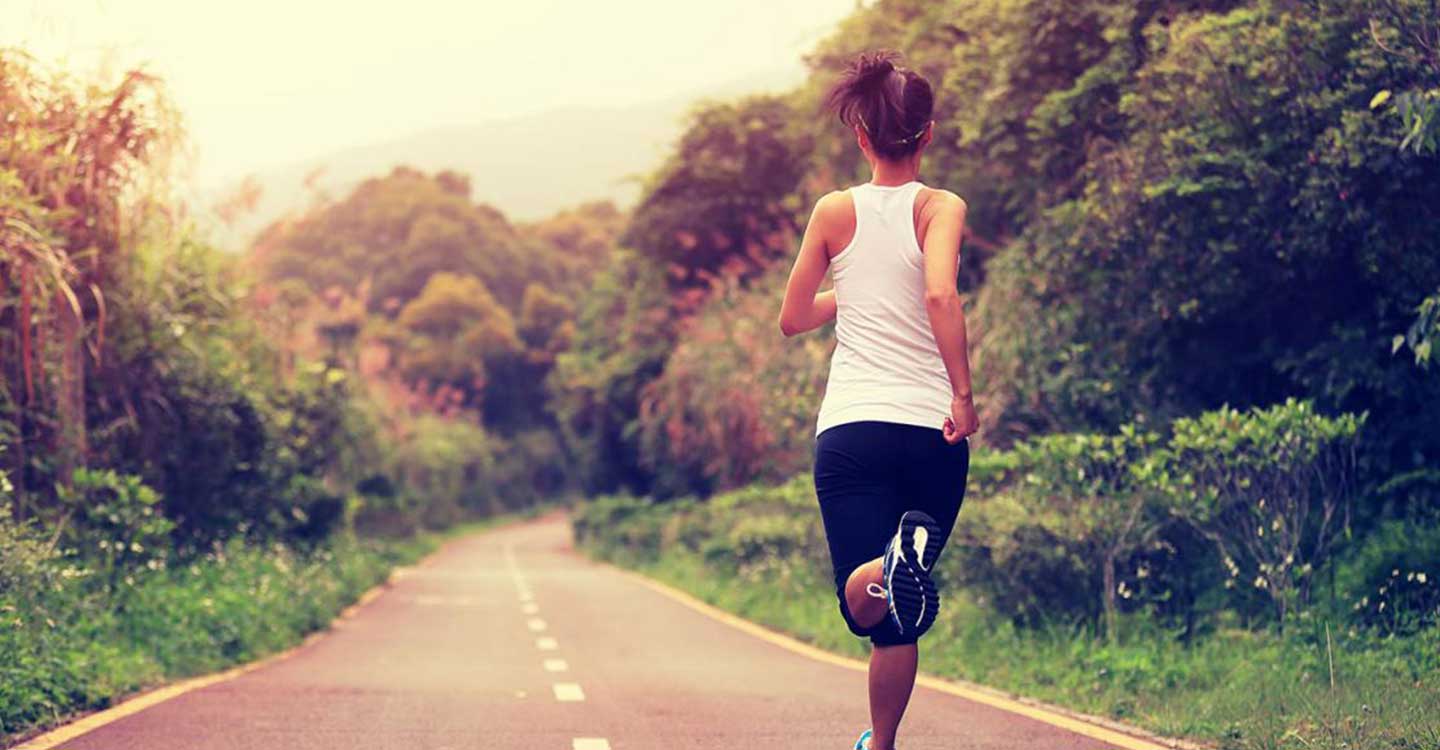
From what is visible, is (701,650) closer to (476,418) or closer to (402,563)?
(402,563)

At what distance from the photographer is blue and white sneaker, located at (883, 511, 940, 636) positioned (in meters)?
4.21

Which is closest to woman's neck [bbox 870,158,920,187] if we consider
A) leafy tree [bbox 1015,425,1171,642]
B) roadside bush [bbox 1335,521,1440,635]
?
roadside bush [bbox 1335,521,1440,635]

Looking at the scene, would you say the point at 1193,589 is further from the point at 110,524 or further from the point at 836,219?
the point at 110,524

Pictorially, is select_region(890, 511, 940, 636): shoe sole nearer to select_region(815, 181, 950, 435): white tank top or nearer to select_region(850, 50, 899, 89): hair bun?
select_region(815, 181, 950, 435): white tank top

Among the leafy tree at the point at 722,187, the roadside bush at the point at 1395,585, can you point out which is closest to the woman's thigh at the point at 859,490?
the roadside bush at the point at 1395,585

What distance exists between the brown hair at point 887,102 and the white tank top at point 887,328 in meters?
0.13

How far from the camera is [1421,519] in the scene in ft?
34.7

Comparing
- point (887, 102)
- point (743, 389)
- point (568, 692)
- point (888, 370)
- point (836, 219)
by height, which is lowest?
point (568, 692)

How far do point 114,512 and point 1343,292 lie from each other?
861 cm

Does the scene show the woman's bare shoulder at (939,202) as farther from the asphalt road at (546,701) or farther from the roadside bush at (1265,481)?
the roadside bush at (1265,481)

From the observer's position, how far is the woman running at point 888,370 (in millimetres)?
4344

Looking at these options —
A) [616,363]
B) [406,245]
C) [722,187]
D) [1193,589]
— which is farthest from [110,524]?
[406,245]

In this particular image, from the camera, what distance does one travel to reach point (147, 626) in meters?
11.0

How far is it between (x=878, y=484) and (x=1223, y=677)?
15.6 feet
